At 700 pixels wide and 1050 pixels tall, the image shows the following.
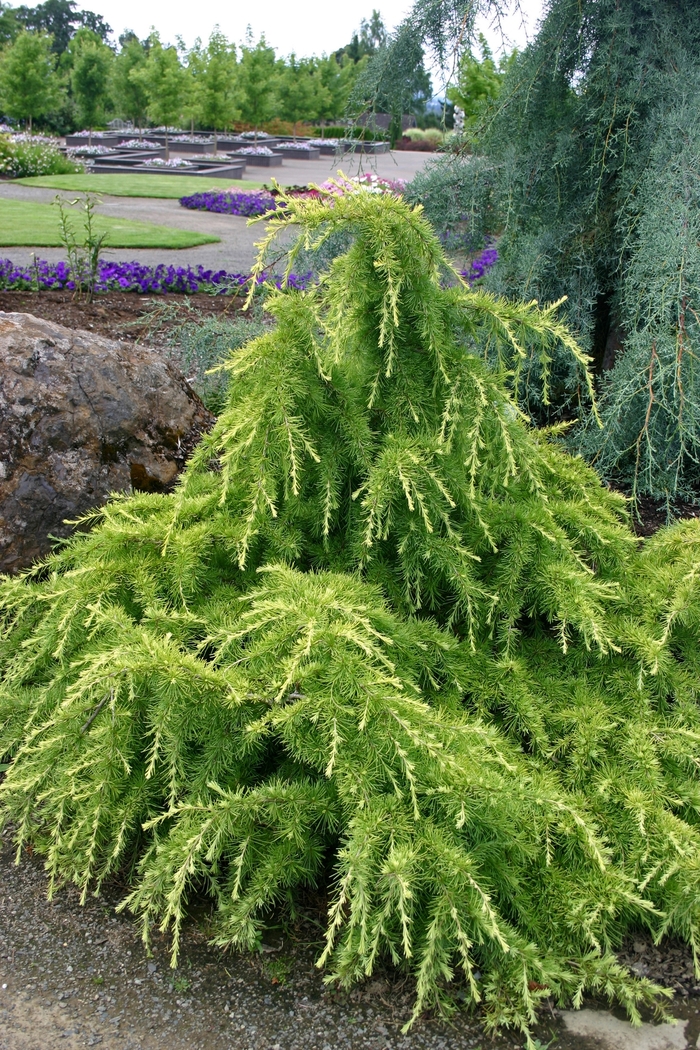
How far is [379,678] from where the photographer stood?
2.03 meters

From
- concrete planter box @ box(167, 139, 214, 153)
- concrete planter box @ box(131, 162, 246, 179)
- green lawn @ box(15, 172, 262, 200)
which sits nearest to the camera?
green lawn @ box(15, 172, 262, 200)

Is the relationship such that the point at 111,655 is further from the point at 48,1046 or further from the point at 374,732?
the point at 48,1046

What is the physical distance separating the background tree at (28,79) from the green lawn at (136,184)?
7093 millimetres

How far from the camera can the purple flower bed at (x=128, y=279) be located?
7.88m

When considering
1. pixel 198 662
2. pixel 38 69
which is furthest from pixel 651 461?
pixel 38 69

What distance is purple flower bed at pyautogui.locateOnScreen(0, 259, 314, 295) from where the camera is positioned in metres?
7.88

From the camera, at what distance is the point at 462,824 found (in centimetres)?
190

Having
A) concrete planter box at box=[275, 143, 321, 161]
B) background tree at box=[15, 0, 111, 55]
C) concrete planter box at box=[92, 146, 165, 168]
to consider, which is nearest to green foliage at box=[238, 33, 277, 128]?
concrete planter box at box=[275, 143, 321, 161]

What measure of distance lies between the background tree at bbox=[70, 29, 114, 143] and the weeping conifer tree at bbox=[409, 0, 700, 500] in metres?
28.1

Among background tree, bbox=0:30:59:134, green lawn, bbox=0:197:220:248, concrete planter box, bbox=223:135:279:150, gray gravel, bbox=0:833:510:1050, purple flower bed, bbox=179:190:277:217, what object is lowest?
gray gravel, bbox=0:833:510:1050

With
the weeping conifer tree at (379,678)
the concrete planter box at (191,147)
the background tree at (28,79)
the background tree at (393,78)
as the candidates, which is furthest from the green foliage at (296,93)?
the weeping conifer tree at (379,678)

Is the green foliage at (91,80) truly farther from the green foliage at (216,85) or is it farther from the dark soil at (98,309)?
the dark soil at (98,309)

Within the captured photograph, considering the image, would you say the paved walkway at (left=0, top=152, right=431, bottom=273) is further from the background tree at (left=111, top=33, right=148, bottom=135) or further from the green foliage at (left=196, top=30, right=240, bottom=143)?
the background tree at (left=111, top=33, right=148, bottom=135)

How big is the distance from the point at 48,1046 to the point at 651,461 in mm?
3192
